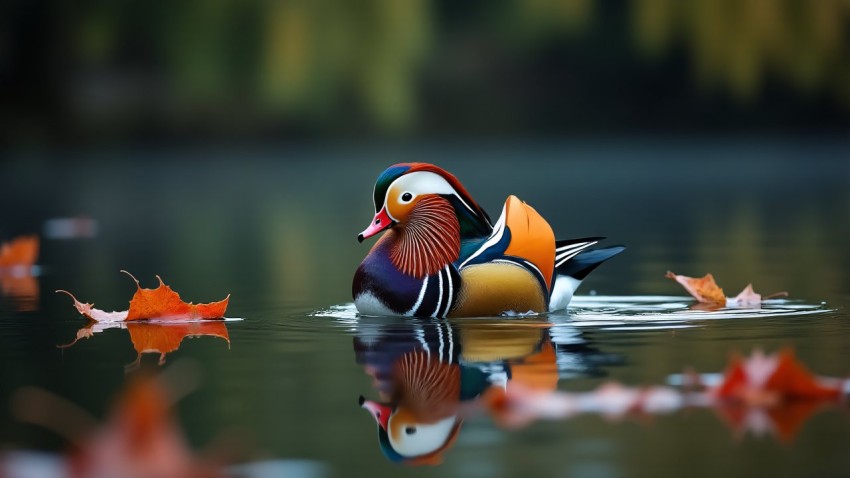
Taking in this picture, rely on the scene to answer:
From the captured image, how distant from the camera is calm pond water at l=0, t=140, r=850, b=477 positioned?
3.02 metres

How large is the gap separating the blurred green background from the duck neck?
30.2 feet

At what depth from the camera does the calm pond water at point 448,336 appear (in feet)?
9.89

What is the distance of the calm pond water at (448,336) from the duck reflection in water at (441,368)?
0.05 feet

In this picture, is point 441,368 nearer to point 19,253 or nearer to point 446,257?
point 446,257

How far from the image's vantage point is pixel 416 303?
5.39m

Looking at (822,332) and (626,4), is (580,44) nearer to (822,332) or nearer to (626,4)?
(626,4)

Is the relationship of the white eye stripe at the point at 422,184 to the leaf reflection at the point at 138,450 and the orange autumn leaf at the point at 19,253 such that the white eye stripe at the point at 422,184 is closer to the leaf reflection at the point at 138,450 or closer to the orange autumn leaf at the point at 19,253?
the orange autumn leaf at the point at 19,253

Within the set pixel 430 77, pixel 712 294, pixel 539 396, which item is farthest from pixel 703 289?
pixel 430 77

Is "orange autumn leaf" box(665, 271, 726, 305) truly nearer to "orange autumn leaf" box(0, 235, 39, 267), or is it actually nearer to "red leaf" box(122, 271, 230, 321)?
"red leaf" box(122, 271, 230, 321)

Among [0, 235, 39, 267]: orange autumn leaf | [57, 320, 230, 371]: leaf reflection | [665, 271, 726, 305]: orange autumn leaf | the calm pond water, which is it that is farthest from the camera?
[0, 235, 39, 267]: orange autumn leaf

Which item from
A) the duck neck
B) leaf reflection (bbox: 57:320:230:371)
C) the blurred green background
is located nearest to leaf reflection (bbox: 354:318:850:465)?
leaf reflection (bbox: 57:320:230:371)

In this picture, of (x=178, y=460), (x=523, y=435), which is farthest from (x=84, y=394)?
(x=178, y=460)

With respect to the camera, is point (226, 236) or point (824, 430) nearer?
point (824, 430)

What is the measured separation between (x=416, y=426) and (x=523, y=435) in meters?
0.24
